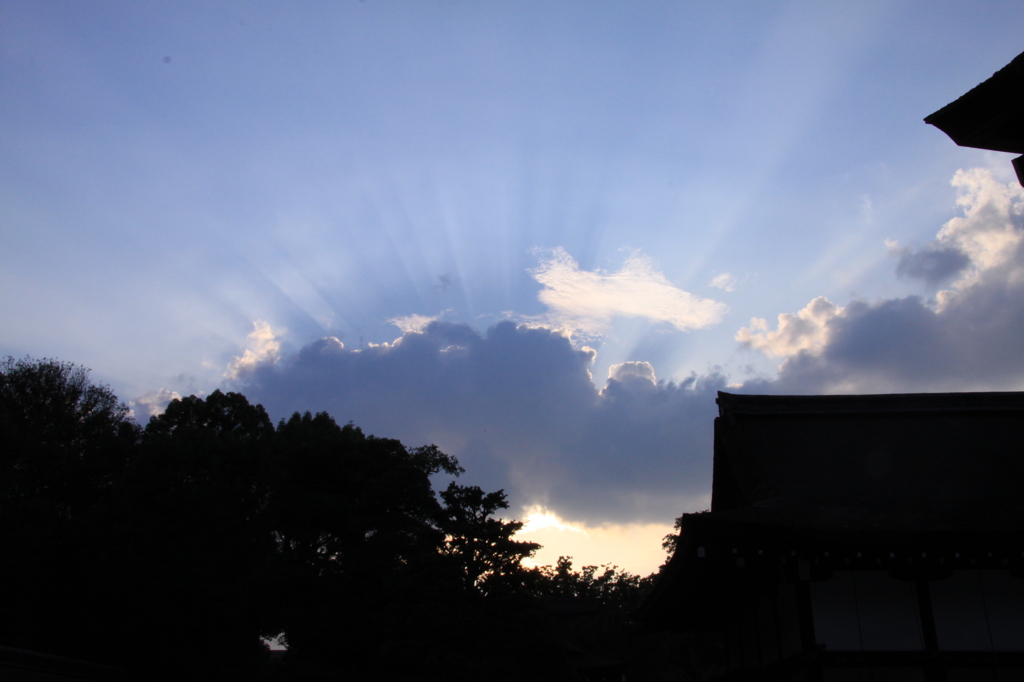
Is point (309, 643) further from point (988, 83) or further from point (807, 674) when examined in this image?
point (988, 83)

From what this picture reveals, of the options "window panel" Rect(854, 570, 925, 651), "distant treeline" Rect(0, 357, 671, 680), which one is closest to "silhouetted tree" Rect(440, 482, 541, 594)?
"distant treeline" Rect(0, 357, 671, 680)

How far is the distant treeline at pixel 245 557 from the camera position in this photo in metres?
22.5

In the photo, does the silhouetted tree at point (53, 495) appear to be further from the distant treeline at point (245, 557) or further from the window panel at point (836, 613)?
the window panel at point (836, 613)

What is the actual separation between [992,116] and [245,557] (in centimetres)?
2889

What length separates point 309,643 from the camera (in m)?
25.6

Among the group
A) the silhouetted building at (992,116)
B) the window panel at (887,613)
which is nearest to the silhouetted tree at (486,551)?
the window panel at (887,613)

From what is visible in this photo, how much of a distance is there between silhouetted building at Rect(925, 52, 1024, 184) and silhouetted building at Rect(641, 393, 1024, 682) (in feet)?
14.0

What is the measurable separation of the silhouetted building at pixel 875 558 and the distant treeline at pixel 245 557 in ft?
45.1

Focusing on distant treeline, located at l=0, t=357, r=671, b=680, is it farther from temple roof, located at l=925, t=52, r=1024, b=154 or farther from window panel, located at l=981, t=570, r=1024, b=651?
temple roof, located at l=925, t=52, r=1024, b=154

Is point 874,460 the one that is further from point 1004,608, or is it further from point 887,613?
point 887,613

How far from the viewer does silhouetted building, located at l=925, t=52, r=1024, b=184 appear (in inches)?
177

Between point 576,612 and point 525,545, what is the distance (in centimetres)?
1796

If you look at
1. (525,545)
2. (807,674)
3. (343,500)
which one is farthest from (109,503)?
(807,674)

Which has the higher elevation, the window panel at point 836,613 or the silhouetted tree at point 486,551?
the silhouetted tree at point 486,551
